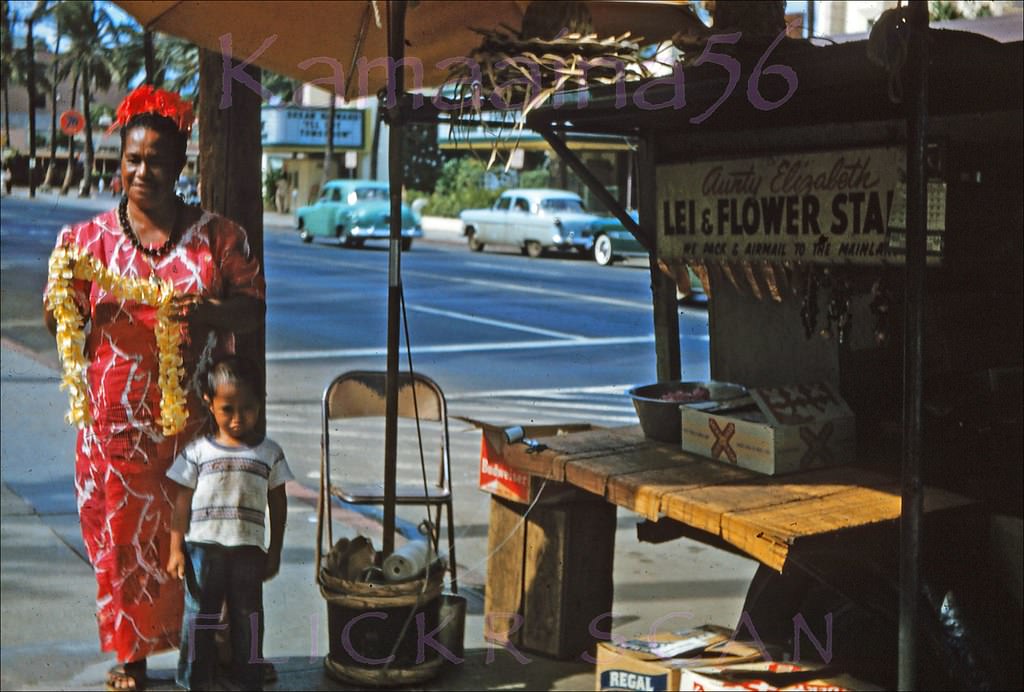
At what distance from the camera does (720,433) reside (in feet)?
13.2

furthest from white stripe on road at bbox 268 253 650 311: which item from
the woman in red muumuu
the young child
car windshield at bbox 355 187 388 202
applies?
the woman in red muumuu

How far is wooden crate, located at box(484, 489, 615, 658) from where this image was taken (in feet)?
15.0

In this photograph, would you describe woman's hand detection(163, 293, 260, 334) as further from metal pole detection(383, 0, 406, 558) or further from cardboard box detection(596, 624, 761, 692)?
cardboard box detection(596, 624, 761, 692)

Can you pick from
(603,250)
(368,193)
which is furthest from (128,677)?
(368,193)

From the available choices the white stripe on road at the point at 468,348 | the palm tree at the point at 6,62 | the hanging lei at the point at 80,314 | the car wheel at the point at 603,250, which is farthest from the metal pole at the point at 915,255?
the car wheel at the point at 603,250

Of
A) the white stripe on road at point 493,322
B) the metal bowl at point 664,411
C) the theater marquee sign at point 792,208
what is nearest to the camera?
the theater marquee sign at point 792,208

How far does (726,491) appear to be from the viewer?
365 cm

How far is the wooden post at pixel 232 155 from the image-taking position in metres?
4.20

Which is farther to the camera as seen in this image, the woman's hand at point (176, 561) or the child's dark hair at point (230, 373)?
the woman's hand at point (176, 561)

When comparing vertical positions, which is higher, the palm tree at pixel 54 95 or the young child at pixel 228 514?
the palm tree at pixel 54 95

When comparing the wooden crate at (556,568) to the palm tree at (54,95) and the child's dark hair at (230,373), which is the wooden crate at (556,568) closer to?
the child's dark hair at (230,373)

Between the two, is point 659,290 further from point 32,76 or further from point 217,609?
point 32,76

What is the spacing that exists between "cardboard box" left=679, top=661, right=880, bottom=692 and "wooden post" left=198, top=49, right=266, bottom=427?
1.58 meters

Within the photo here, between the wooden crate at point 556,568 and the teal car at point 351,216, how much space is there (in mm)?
22612
